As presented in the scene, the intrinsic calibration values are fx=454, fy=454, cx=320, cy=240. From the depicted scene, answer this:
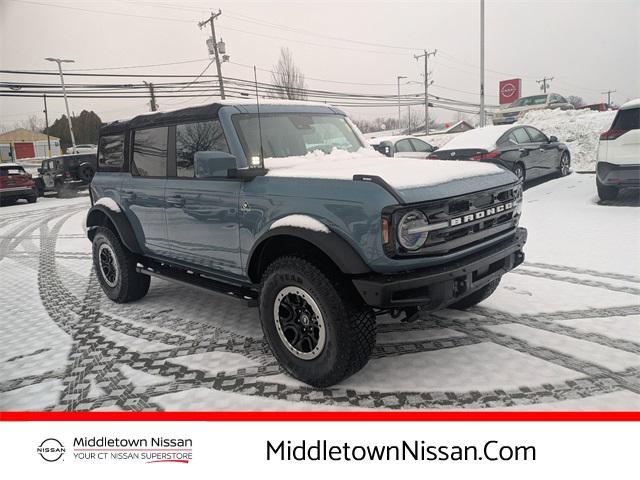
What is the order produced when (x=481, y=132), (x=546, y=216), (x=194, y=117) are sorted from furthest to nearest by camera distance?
(x=481, y=132) < (x=546, y=216) < (x=194, y=117)

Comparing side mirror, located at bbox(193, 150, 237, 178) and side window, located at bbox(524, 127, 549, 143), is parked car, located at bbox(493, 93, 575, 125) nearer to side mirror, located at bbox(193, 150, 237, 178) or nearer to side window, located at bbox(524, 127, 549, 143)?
side window, located at bbox(524, 127, 549, 143)

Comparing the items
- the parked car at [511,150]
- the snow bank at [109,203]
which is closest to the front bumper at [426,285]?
the snow bank at [109,203]

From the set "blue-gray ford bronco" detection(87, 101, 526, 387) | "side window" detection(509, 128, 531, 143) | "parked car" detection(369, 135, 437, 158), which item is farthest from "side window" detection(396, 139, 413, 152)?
"blue-gray ford bronco" detection(87, 101, 526, 387)

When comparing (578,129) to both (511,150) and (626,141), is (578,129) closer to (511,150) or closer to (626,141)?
(511,150)

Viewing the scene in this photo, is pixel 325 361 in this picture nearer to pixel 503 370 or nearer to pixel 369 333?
pixel 369 333

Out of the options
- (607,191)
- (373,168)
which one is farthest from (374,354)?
(607,191)

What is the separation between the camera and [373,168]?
313 cm

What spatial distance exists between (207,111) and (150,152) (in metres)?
0.99

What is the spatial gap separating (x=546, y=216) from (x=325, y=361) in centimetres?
642

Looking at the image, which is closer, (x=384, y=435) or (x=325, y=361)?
(x=384, y=435)

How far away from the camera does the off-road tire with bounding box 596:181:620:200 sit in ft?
26.1

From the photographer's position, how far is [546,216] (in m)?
7.75

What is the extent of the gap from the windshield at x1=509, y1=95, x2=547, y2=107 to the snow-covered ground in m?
5.29

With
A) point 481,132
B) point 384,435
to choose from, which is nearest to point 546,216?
point 481,132
